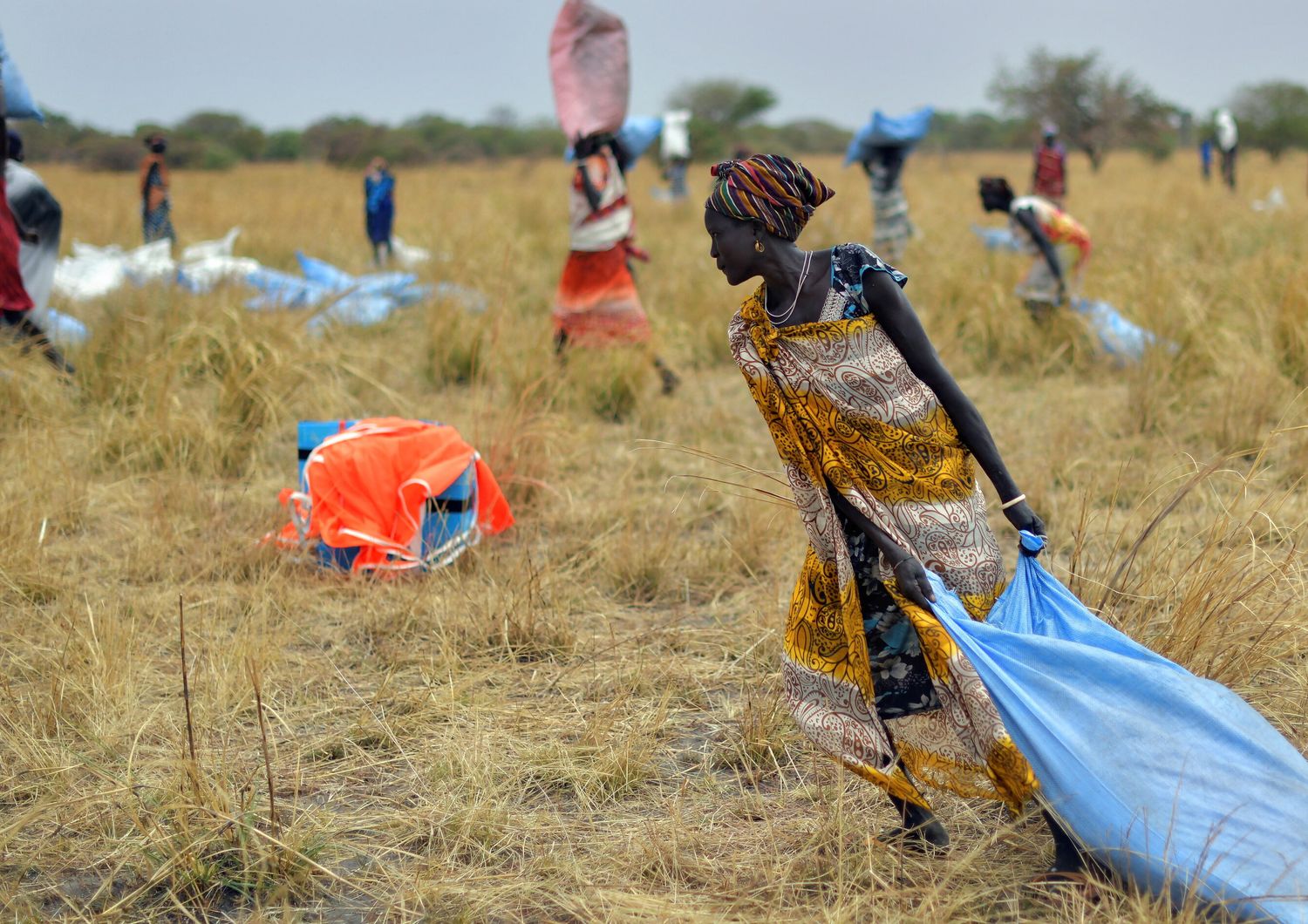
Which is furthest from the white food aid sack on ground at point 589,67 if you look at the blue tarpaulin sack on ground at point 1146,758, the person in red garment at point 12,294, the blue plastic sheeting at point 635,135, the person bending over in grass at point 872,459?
the blue tarpaulin sack on ground at point 1146,758

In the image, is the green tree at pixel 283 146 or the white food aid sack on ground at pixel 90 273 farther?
the green tree at pixel 283 146

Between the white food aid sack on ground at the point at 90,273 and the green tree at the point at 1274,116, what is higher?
the green tree at the point at 1274,116


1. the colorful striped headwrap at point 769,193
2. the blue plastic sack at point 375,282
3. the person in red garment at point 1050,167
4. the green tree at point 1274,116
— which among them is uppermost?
the green tree at point 1274,116

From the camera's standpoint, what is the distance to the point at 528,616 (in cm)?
336

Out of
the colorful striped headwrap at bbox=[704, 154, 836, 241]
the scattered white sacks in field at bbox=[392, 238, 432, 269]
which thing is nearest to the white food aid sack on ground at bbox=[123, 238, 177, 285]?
the scattered white sacks in field at bbox=[392, 238, 432, 269]

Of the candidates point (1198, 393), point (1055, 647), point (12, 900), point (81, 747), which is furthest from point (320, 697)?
point (1198, 393)

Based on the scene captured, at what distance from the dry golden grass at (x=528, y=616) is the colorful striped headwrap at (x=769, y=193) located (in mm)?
1073

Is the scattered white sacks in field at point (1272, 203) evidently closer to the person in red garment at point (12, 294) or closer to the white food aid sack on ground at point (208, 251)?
the white food aid sack on ground at point (208, 251)

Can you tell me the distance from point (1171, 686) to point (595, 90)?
508cm

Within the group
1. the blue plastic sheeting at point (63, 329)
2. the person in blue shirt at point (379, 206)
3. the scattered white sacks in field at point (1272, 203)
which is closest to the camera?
the blue plastic sheeting at point (63, 329)

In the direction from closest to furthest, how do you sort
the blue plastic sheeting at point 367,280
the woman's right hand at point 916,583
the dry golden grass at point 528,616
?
the woman's right hand at point 916,583
the dry golden grass at point 528,616
the blue plastic sheeting at point 367,280

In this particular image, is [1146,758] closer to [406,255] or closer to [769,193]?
[769,193]

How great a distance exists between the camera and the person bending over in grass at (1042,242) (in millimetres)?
6000

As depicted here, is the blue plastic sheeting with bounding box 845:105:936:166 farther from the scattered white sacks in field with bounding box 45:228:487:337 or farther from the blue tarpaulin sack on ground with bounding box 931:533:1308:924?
the blue tarpaulin sack on ground with bounding box 931:533:1308:924
